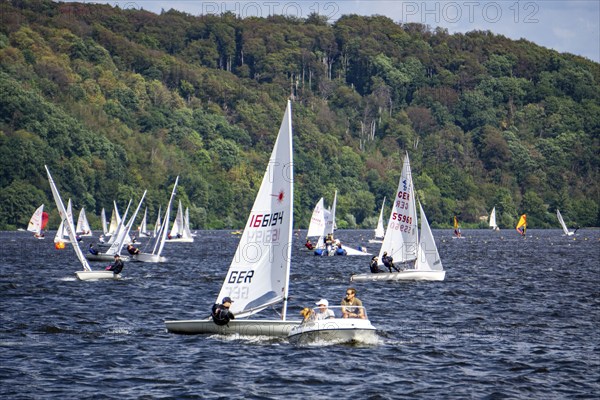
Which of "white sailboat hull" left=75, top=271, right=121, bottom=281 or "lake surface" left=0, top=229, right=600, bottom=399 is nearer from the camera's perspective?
"lake surface" left=0, top=229, right=600, bottom=399

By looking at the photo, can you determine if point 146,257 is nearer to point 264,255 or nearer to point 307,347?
point 264,255

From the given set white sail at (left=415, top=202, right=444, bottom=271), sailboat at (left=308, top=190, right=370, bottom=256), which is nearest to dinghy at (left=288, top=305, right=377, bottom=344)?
white sail at (left=415, top=202, right=444, bottom=271)

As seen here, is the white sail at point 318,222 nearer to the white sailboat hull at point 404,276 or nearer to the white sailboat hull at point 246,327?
the white sailboat hull at point 404,276

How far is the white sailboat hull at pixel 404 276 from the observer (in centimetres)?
6550

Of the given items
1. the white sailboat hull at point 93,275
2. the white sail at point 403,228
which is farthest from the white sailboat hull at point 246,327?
the white sail at point 403,228

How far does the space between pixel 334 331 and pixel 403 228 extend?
32631mm

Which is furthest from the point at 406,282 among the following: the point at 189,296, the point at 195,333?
the point at 195,333

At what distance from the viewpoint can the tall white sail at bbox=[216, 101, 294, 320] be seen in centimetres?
3728

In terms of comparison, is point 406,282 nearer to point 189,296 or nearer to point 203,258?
point 189,296

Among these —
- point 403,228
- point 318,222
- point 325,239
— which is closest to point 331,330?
point 403,228

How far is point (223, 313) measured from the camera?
37.2 m

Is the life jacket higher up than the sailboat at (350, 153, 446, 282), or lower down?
lower down

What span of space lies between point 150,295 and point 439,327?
1851 centimetres

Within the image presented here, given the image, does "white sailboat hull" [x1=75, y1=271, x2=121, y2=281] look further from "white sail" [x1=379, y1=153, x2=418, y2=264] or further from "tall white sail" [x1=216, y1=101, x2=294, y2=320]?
"tall white sail" [x1=216, y1=101, x2=294, y2=320]
